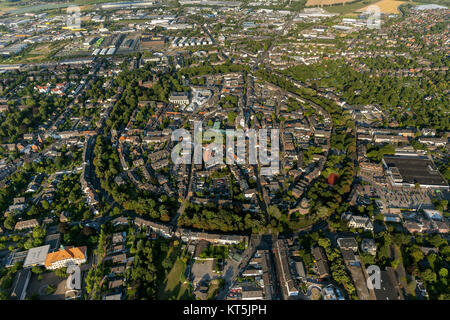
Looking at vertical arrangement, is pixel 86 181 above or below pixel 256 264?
above

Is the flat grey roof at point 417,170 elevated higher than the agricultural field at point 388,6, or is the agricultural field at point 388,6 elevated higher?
the agricultural field at point 388,6

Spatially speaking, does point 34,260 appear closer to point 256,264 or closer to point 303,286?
point 256,264

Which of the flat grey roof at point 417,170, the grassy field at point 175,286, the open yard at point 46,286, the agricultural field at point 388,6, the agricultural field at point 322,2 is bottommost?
the grassy field at point 175,286

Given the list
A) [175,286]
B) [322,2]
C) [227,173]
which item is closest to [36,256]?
[175,286]

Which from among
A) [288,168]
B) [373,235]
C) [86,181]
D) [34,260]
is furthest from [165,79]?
[373,235]

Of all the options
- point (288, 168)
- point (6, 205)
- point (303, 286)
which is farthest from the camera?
point (288, 168)

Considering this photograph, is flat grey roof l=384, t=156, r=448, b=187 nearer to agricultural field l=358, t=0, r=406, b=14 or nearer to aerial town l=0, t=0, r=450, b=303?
aerial town l=0, t=0, r=450, b=303

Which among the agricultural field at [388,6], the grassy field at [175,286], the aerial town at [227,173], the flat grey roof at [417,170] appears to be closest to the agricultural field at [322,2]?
the agricultural field at [388,6]

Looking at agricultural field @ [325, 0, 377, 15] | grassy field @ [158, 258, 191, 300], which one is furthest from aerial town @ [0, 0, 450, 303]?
agricultural field @ [325, 0, 377, 15]

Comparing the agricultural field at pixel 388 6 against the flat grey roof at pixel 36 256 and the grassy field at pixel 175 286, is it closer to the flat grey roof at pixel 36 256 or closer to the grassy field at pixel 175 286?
the grassy field at pixel 175 286
